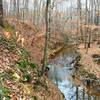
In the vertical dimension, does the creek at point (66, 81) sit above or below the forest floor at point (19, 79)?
below

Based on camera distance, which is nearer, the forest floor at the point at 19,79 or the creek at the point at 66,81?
the forest floor at the point at 19,79

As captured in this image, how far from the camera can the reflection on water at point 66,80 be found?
16.4 m

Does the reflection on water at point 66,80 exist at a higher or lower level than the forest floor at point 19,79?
lower

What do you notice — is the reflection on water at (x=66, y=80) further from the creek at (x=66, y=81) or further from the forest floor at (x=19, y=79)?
the forest floor at (x=19, y=79)

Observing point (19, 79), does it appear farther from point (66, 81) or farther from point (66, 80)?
point (66, 80)

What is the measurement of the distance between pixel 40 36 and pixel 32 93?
20388 millimetres

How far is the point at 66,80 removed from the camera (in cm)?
2075

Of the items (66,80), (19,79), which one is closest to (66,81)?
(66,80)

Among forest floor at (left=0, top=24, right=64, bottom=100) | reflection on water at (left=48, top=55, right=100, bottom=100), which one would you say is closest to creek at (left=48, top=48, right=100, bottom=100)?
reflection on water at (left=48, top=55, right=100, bottom=100)

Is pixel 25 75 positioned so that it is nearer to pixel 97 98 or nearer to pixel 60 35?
pixel 97 98

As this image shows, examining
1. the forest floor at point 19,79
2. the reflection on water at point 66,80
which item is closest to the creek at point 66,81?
the reflection on water at point 66,80

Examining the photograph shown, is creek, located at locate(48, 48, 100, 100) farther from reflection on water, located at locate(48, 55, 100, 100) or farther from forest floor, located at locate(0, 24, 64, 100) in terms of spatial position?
forest floor, located at locate(0, 24, 64, 100)

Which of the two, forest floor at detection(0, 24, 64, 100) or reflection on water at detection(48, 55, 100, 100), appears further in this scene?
reflection on water at detection(48, 55, 100, 100)

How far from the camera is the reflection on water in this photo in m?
16.4
